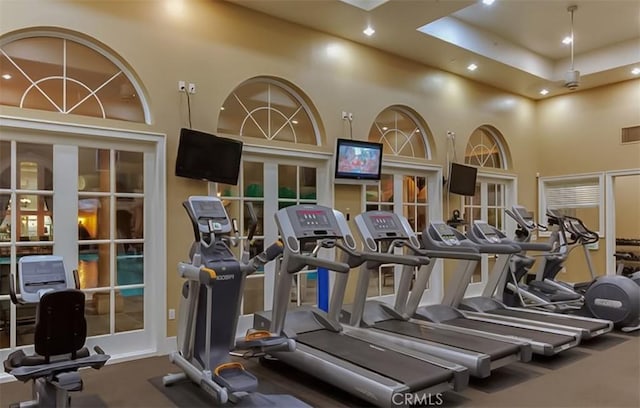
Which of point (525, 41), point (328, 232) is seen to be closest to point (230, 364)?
point (328, 232)

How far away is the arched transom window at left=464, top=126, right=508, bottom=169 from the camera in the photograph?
8.33 m

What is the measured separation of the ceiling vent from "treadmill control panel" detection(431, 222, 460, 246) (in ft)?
16.4

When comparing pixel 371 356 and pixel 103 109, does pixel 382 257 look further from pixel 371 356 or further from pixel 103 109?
pixel 103 109

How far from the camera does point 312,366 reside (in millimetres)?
3734

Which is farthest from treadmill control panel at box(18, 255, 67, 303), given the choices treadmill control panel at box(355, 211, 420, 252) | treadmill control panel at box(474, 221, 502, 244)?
treadmill control panel at box(474, 221, 502, 244)

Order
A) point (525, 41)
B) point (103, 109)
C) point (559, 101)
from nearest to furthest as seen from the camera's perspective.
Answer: point (103, 109) < point (525, 41) < point (559, 101)

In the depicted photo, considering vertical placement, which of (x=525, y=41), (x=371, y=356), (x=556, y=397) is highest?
(x=525, y=41)

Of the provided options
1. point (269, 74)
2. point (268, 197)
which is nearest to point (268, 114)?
point (269, 74)

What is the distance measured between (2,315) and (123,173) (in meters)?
1.65

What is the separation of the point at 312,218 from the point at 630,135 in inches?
281

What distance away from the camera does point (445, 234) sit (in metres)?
5.51

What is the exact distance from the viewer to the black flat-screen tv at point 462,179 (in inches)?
296

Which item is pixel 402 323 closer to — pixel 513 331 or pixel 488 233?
pixel 513 331

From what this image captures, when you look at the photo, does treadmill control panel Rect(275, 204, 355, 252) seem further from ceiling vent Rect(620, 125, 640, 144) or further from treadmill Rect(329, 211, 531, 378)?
ceiling vent Rect(620, 125, 640, 144)
